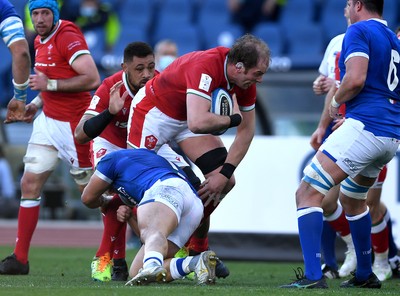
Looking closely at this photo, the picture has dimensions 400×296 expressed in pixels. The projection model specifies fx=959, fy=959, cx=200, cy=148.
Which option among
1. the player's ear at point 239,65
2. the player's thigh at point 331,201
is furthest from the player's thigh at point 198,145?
the player's thigh at point 331,201

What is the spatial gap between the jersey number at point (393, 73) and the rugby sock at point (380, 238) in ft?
7.14

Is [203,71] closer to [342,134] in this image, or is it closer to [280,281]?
[342,134]

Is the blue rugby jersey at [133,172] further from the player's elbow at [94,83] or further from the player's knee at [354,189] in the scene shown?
the player's elbow at [94,83]

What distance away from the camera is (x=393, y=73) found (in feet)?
22.3

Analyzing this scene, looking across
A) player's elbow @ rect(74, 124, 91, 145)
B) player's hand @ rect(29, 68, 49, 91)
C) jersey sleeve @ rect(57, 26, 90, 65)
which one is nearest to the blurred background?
jersey sleeve @ rect(57, 26, 90, 65)

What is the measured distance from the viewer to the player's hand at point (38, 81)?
831cm

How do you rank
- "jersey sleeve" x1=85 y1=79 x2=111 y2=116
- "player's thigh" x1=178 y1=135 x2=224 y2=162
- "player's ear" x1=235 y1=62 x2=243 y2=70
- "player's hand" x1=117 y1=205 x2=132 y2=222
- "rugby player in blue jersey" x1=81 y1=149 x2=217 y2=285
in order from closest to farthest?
"rugby player in blue jersey" x1=81 y1=149 x2=217 y2=285 → "player's ear" x1=235 y1=62 x2=243 y2=70 → "player's hand" x1=117 y1=205 x2=132 y2=222 → "player's thigh" x1=178 y1=135 x2=224 y2=162 → "jersey sleeve" x1=85 y1=79 x2=111 y2=116

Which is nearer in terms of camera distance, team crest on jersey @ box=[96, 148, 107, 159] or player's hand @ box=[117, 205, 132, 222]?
player's hand @ box=[117, 205, 132, 222]

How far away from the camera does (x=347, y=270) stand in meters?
8.67

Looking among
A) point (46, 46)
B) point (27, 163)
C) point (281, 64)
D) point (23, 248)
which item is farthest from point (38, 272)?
point (281, 64)

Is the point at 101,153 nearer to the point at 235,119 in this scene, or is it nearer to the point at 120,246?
the point at 120,246

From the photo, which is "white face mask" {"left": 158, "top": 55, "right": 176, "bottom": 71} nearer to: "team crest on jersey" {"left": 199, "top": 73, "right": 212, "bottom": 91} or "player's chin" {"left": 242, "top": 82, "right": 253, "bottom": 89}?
"player's chin" {"left": 242, "top": 82, "right": 253, "bottom": 89}

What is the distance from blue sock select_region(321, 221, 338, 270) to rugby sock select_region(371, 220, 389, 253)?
0.38m

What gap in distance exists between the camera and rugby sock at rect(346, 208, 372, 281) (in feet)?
23.2
